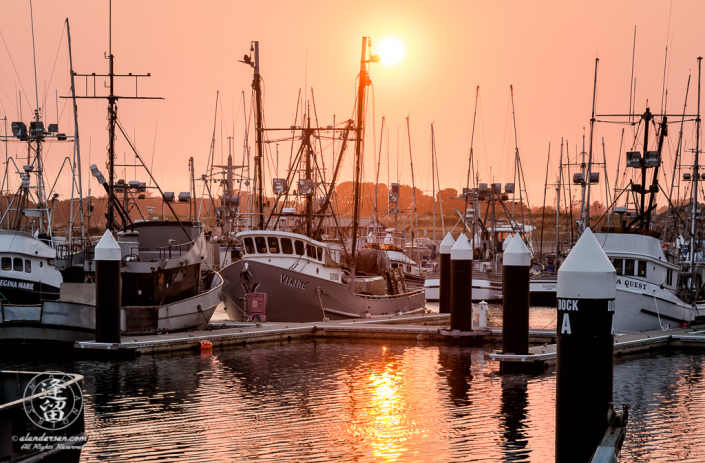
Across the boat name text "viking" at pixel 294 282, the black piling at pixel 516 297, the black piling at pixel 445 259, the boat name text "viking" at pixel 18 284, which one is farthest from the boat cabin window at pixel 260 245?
the black piling at pixel 516 297

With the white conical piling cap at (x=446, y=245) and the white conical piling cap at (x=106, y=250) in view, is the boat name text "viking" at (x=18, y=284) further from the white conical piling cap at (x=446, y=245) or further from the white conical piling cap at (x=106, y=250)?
the white conical piling cap at (x=446, y=245)

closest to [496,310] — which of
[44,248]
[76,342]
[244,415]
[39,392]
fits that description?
[44,248]

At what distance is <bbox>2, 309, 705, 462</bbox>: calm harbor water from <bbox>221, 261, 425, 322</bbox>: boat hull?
6.55 metres

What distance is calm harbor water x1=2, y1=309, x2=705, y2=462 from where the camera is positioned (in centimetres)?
1437

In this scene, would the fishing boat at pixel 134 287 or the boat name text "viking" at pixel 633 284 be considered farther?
the boat name text "viking" at pixel 633 284

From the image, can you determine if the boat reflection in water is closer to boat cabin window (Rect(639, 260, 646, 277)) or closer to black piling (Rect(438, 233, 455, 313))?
boat cabin window (Rect(639, 260, 646, 277))

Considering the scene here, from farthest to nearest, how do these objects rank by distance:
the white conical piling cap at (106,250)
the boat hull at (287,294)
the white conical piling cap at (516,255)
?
the boat hull at (287,294), the white conical piling cap at (106,250), the white conical piling cap at (516,255)

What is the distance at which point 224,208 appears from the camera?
75.0m

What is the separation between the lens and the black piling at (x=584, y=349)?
9617 mm

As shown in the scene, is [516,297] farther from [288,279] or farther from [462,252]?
[288,279]

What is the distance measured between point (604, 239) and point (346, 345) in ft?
33.8

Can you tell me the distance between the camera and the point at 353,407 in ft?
59.7

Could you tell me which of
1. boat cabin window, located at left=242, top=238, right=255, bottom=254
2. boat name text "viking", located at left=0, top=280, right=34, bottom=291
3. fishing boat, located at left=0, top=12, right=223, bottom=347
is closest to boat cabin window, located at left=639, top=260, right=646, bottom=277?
boat cabin window, located at left=242, top=238, right=255, bottom=254

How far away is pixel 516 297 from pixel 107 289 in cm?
1127
